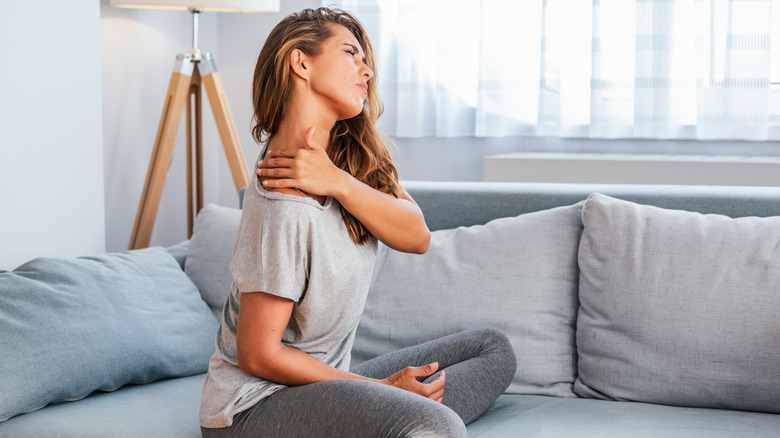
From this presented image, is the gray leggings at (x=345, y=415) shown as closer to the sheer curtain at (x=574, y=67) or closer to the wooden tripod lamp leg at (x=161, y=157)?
the wooden tripod lamp leg at (x=161, y=157)

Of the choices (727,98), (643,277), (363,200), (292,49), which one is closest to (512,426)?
(643,277)

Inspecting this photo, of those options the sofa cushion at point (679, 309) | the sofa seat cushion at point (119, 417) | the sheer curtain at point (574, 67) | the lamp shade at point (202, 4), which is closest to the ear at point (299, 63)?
the sofa seat cushion at point (119, 417)

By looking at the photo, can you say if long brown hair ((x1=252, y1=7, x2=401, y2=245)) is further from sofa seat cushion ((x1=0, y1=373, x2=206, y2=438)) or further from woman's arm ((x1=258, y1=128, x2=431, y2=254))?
sofa seat cushion ((x1=0, y1=373, x2=206, y2=438))

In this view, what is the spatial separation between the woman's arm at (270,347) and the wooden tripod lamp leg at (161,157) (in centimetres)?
167

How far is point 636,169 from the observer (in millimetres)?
2838

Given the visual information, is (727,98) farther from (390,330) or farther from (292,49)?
(292,49)

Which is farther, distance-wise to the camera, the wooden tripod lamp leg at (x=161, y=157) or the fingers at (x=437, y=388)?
the wooden tripod lamp leg at (x=161, y=157)

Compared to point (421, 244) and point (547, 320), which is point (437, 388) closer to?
point (421, 244)

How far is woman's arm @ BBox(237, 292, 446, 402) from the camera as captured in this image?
1166 millimetres

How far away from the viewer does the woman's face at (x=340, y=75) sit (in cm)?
127

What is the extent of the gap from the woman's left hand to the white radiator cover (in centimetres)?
181

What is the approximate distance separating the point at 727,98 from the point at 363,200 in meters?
2.17

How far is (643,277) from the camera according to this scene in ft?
5.56

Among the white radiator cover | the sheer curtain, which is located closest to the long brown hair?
the white radiator cover
